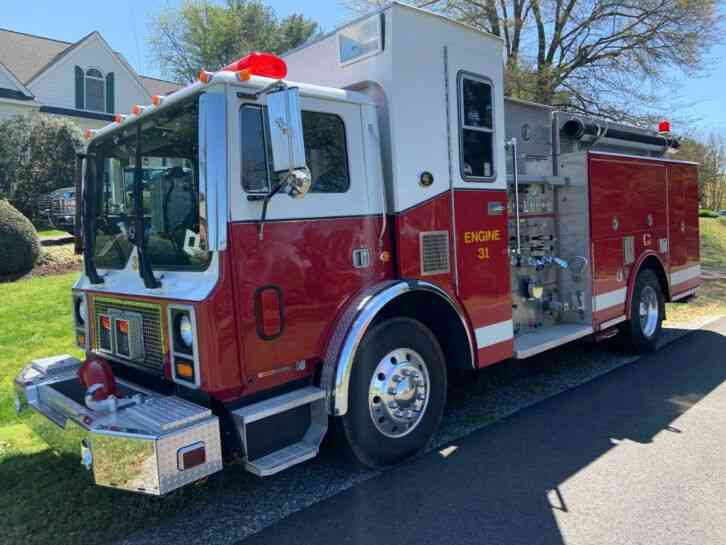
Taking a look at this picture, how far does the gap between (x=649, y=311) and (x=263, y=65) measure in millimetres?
5687

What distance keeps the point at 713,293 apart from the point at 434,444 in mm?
9663

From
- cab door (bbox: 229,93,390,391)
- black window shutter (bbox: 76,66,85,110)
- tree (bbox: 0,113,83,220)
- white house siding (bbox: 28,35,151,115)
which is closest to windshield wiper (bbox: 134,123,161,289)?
cab door (bbox: 229,93,390,391)

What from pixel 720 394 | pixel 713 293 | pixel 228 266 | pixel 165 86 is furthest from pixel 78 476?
pixel 165 86

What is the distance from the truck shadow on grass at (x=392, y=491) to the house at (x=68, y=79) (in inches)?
824

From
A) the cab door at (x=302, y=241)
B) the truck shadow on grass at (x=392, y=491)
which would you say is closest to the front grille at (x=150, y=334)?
the cab door at (x=302, y=241)

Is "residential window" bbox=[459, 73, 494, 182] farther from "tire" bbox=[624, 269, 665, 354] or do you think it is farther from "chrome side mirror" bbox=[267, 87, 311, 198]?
"tire" bbox=[624, 269, 665, 354]

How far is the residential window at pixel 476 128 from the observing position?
449 cm

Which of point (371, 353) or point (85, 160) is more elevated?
point (85, 160)

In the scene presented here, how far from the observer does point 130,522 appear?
11.3 feet

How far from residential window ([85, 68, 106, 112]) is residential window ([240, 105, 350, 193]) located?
2375 centimetres

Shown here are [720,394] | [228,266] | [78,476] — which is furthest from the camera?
[720,394]

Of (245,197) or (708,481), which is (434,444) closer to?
(708,481)

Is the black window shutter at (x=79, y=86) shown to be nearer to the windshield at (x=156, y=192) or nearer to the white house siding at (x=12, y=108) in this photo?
the white house siding at (x=12, y=108)

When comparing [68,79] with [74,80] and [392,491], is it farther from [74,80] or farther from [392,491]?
[392,491]
